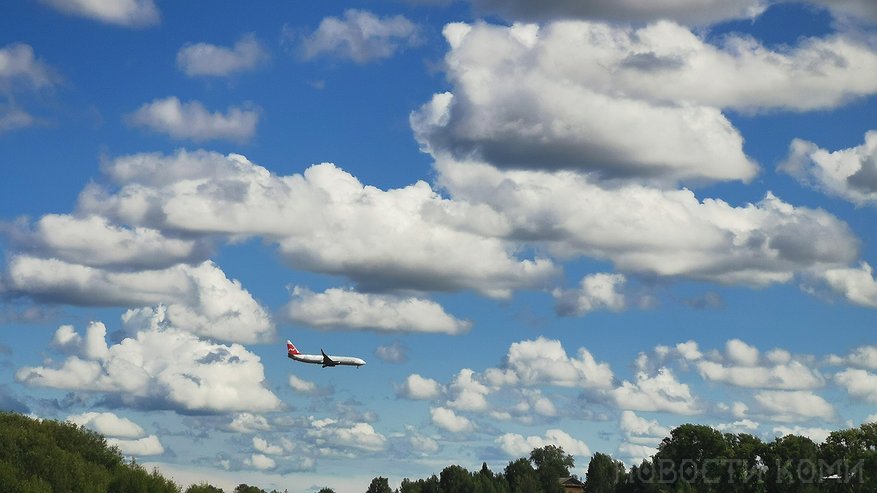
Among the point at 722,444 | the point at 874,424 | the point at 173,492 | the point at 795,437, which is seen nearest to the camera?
the point at 173,492

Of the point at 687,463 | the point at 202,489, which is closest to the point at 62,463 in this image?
the point at 202,489

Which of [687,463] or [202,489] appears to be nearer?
[202,489]

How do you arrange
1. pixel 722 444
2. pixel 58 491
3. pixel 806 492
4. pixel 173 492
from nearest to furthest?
1. pixel 58 491
2. pixel 173 492
3. pixel 806 492
4. pixel 722 444

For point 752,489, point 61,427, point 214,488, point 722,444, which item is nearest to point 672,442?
point 722,444

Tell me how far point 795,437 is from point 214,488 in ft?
307

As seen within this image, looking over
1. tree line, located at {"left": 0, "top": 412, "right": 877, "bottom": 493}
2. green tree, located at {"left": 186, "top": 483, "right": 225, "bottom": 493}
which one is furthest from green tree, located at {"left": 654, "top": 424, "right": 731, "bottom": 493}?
green tree, located at {"left": 186, "top": 483, "right": 225, "bottom": 493}

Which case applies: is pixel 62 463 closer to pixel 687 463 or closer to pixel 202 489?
pixel 202 489

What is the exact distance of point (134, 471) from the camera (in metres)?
108

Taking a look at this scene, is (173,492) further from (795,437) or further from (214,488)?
(795,437)

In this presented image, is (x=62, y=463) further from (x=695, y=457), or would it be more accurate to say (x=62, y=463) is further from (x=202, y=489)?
(x=695, y=457)

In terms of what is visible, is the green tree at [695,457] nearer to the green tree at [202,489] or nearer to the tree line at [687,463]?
the tree line at [687,463]

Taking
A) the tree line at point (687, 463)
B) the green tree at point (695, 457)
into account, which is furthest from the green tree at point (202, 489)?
the green tree at point (695, 457)

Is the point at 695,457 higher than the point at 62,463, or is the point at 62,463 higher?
the point at 695,457

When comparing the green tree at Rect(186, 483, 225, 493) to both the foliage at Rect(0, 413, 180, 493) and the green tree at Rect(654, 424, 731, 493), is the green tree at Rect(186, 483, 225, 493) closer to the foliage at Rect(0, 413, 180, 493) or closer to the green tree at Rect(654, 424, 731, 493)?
the foliage at Rect(0, 413, 180, 493)
